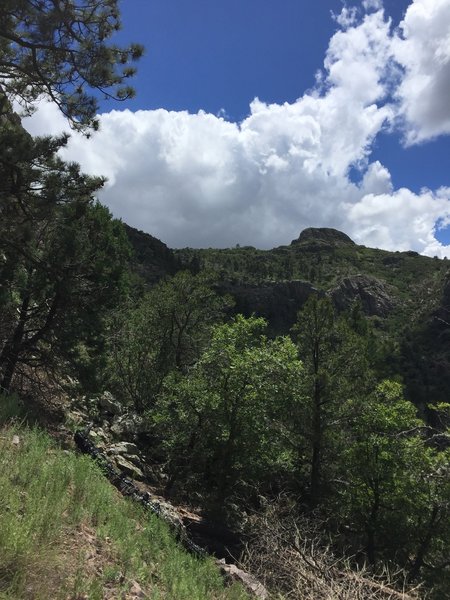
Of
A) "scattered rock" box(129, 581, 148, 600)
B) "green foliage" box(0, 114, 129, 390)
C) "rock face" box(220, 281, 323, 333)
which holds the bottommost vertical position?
"scattered rock" box(129, 581, 148, 600)

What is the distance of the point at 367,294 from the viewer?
5423 inches

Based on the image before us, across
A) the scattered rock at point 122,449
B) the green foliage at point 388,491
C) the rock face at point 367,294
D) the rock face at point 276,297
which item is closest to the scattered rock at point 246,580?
the scattered rock at point 122,449

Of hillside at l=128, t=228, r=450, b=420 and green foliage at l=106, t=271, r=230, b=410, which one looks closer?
green foliage at l=106, t=271, r=230, b=410

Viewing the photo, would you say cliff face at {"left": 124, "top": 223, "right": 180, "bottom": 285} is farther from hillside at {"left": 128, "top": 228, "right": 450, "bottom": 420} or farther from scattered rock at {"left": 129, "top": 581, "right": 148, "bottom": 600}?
scattered rock at {"left": 129, "top": 581, "right": 148, "bottom": 600}

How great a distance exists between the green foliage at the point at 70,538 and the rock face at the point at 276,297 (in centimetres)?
10750

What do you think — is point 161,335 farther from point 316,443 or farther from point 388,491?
point 388,491

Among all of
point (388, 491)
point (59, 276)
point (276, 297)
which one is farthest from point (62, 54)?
point (276, 297)

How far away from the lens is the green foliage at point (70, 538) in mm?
3975

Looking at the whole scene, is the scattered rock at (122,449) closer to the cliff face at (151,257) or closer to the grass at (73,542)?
the grass at (73,542)

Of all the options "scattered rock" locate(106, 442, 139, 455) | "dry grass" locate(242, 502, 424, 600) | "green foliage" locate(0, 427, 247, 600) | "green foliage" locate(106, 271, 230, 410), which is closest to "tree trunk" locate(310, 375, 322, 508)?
"scattered rock" locate(106, 442, 139, 455)

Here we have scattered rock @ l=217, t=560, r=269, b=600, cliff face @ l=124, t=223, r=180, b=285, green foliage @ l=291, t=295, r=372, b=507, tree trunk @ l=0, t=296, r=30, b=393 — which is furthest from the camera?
cliff face @ l=124, t=223, r=180, b=285

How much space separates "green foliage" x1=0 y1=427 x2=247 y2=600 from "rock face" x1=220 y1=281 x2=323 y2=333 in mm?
107501

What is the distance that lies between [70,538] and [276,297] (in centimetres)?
12127

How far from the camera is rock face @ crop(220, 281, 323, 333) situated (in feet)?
392
